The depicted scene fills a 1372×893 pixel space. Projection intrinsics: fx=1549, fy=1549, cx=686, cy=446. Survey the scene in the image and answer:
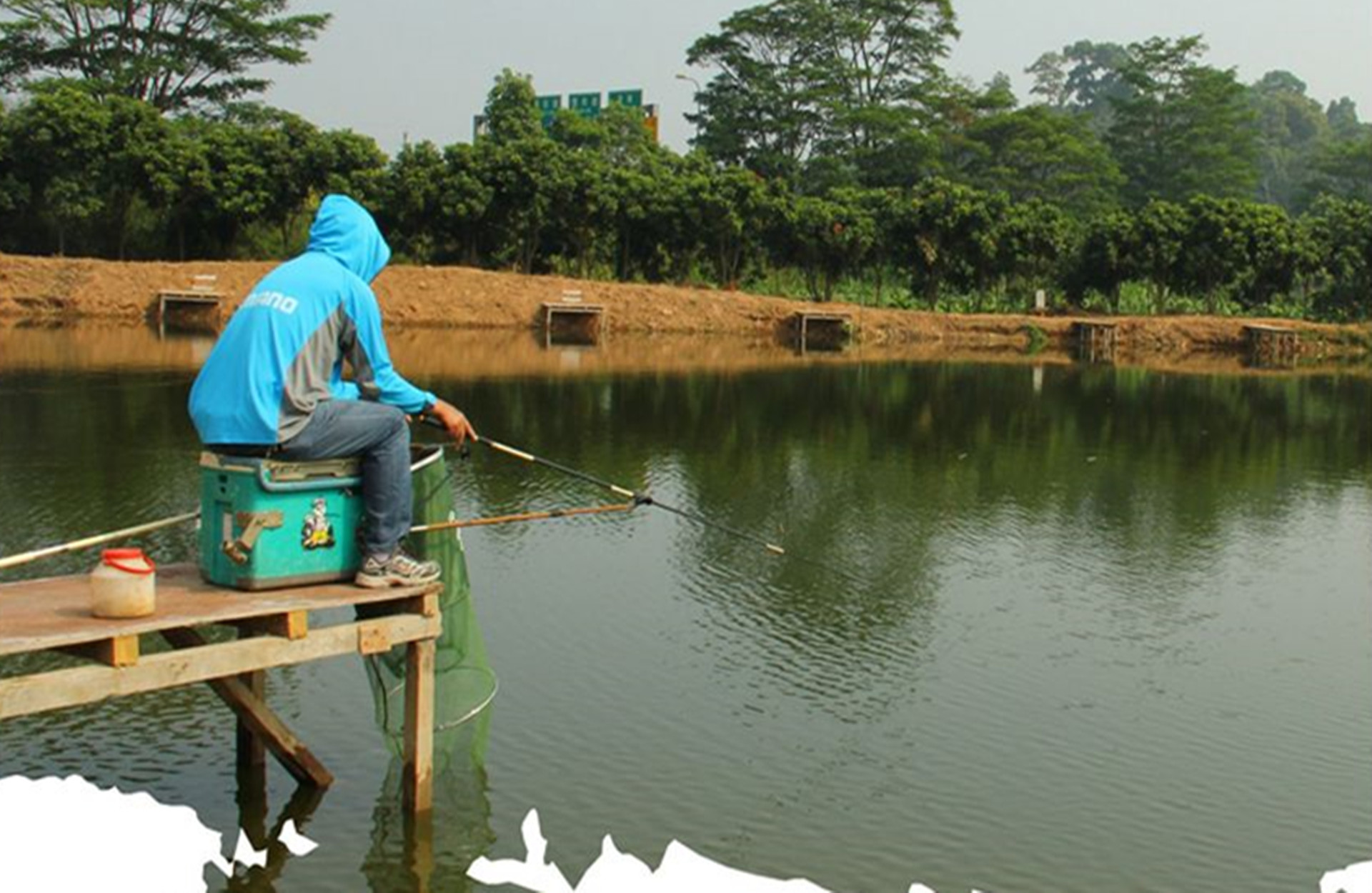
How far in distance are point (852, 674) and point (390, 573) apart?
12.7 ft

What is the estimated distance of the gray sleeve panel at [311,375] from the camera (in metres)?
5.85

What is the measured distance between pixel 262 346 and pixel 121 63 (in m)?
48.9

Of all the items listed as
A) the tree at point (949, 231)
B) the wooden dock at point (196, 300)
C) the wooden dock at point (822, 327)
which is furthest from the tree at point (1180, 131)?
the wooden dock at point (196, 300)

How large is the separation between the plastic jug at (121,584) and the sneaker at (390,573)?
0.91 m

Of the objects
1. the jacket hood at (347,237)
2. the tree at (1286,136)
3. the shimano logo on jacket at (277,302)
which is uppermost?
the tree at (1286,136)

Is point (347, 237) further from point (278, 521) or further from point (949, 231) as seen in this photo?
point (949, 231)

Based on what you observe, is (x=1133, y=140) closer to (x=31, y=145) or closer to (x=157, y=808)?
(x=31, y=145)

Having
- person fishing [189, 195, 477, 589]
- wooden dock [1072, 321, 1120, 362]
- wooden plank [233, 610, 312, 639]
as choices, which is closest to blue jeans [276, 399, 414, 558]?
person fishing [189, 195, 477, 589]

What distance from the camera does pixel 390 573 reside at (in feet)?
19.7

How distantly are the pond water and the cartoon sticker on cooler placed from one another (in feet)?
4.13

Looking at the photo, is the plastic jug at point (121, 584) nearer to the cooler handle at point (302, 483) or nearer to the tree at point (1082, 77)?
the cooler handle at point (302, 483)

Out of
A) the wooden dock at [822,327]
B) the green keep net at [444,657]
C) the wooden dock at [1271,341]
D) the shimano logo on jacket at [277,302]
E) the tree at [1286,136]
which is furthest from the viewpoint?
the tree at [1286,136]

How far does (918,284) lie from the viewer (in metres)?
49.4

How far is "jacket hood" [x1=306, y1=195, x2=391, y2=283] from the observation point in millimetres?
6207
